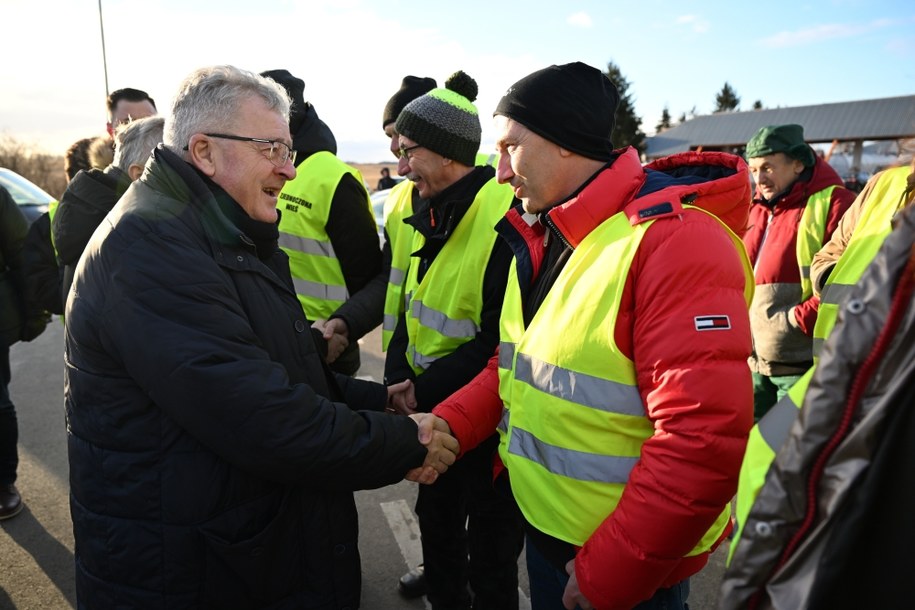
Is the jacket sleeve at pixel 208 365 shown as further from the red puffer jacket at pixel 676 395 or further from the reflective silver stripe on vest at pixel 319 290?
the reflective silver stripe on vest at pixel 319 290

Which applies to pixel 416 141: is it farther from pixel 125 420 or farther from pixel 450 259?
pixel 125 420

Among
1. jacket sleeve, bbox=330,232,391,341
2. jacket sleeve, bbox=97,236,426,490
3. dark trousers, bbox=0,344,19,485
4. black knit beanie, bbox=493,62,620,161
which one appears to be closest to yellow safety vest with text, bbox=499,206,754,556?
black knit beanie, bbox=493,62,620,161

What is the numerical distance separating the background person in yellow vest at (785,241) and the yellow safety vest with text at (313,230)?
2.62m

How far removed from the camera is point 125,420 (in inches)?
63.5

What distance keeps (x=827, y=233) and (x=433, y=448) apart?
307cm

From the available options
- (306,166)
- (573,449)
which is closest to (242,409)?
(573,449)

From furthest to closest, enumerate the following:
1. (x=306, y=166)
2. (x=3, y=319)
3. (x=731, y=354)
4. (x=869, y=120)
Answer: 1. (x=869, y=120)
2. (x=3, y=319)
3. (x=306, y=166)
4. (x=731, y=354)

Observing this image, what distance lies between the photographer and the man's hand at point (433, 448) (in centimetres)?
208

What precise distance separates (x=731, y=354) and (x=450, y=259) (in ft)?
4.61

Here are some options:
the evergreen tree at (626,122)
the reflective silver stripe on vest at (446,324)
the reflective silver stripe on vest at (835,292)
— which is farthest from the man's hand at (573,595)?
the evergreen tree at (626,122)

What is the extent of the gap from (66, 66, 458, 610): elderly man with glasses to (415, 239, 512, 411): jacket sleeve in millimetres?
649

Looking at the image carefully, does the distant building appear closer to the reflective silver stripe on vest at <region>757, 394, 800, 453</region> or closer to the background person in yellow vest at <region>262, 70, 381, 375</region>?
the background person in yellow vest at <region>262, 70, 381, 375</region>

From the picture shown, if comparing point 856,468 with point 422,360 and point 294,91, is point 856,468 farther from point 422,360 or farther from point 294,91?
point 294,91

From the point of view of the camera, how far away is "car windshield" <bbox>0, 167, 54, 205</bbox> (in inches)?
368
